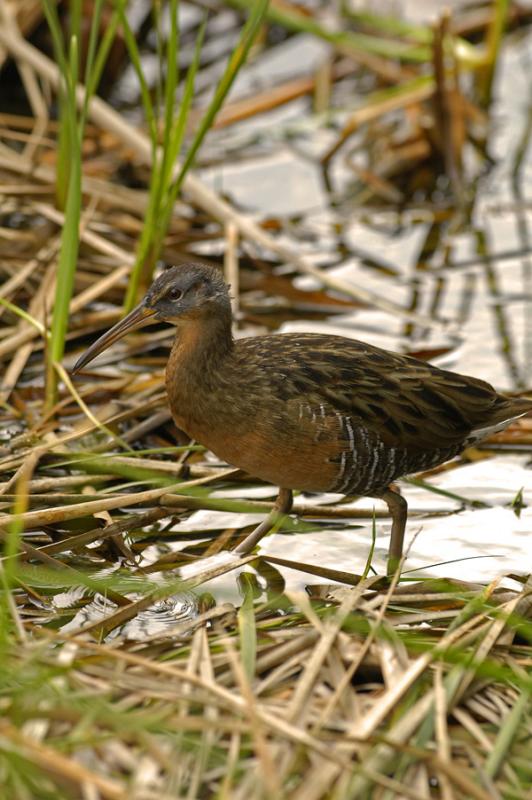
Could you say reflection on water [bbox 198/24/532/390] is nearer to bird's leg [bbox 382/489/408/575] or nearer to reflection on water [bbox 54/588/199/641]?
bird's leg [bbox 382/489/408/575]

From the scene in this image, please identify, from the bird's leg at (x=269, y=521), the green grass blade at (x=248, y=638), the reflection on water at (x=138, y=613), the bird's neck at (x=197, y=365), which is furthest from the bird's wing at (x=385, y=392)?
the green grass blade at (x=248, y=638)

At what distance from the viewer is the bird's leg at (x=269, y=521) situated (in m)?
4.59

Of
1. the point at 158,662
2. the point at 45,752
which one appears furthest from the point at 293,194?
the point at 45,752

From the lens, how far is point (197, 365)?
14.5 ft

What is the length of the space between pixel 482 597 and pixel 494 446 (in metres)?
1.84

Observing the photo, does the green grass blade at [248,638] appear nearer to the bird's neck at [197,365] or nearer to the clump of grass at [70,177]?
the bird's neck at [197,365]

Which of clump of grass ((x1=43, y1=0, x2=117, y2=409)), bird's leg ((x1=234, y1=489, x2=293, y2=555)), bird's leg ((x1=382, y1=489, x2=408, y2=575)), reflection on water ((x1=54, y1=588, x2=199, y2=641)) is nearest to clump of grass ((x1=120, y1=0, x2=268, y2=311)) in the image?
clump of grass ((x1=43, y1=0, x2=117, y2=409))

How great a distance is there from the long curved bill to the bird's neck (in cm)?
14

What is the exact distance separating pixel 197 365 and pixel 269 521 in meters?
0.63

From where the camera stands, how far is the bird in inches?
171

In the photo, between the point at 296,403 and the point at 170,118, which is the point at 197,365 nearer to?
the point at 296,403

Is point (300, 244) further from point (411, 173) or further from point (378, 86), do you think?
point (378, 86)

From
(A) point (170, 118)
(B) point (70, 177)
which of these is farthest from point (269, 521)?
(A) point (170, 118)

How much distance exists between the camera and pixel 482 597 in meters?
3.76
